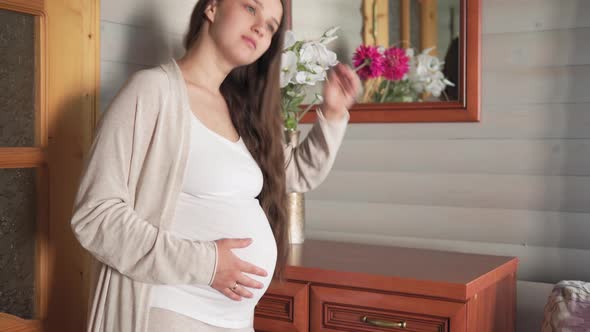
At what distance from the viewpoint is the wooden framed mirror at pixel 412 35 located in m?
2.15

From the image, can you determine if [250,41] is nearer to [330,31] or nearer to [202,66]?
[202,66]

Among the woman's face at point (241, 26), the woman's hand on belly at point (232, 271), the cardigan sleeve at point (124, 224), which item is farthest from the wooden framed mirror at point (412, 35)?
the cardigan sleeve at point (124, 224)

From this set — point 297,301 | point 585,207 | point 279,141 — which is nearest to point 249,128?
point 279,141

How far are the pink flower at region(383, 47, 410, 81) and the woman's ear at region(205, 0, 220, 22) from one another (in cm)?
86

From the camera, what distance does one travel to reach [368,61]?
231cm

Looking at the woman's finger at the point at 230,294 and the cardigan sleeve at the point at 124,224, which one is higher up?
the cardigan sleeve at the point at 124,224

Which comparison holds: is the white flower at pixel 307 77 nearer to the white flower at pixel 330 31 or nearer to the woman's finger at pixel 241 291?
the white flower at pixel 330 31

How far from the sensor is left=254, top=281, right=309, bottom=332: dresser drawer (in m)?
1.86

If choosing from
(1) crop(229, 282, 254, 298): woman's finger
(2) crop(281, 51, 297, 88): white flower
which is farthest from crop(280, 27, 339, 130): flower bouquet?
(1) crop(229, 282, 254, 298): woman's finger

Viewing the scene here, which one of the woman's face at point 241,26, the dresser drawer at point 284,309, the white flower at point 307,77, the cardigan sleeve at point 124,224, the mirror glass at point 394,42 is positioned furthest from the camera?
the mirror glass at point 394,42

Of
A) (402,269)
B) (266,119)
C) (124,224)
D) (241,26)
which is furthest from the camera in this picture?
(402,269)

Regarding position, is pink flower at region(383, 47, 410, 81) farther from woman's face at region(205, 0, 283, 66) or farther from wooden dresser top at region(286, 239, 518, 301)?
woman's face at region(205, 0, 283, 66)

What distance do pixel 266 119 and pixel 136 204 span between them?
1.41 ft

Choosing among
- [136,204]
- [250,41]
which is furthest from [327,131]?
[136,204]
